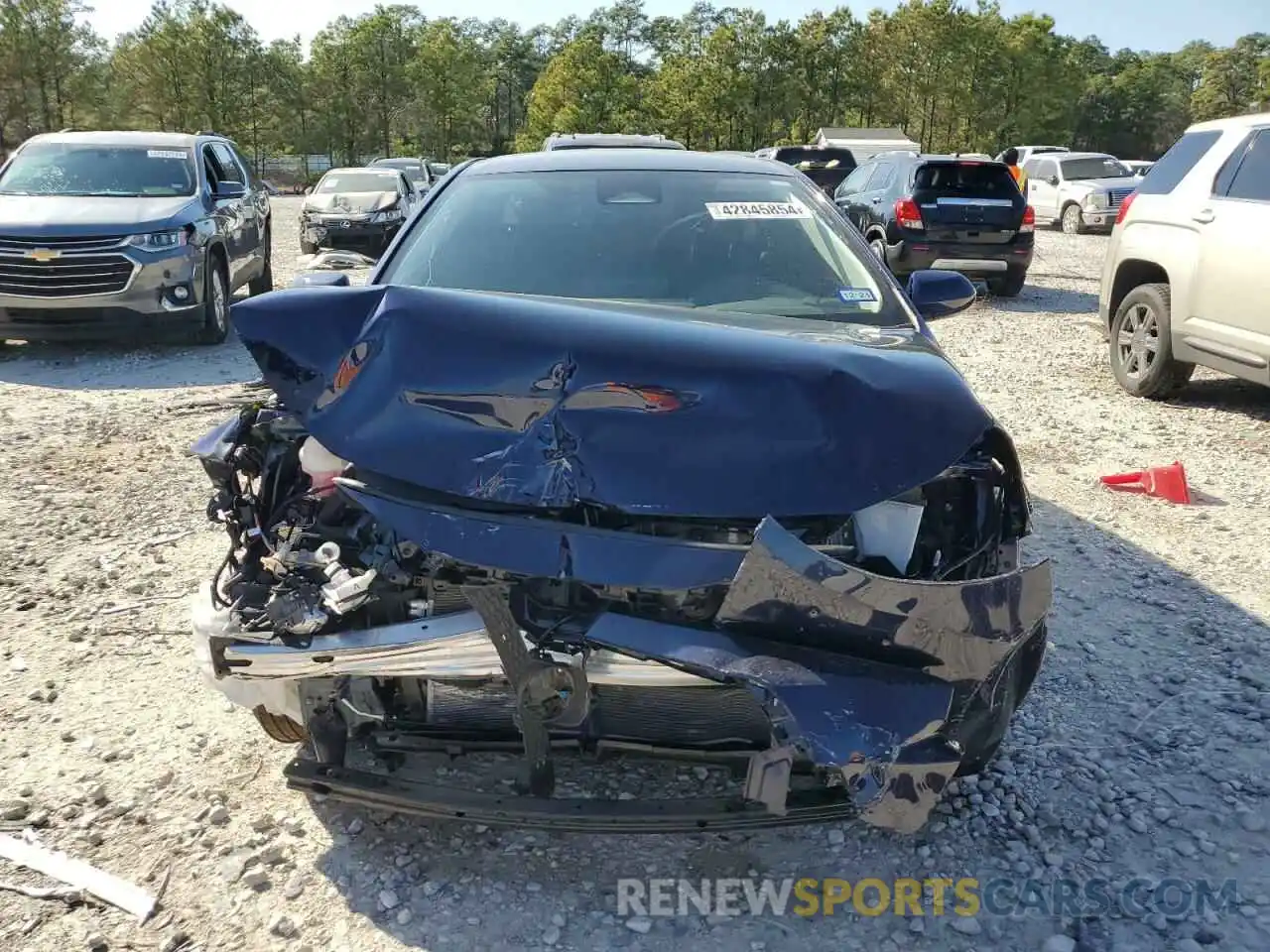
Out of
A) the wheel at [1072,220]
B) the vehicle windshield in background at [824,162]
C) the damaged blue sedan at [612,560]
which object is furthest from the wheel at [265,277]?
the wheel at [1072,220]

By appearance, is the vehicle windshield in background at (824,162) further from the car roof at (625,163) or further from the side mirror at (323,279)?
the side mirror at (323,279)

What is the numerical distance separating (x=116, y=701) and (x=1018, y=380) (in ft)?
23.2

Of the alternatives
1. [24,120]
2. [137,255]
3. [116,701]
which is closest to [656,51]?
[24,120]

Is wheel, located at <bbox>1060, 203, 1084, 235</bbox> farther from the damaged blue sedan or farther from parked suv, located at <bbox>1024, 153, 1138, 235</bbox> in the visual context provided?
the damaged blue sedan

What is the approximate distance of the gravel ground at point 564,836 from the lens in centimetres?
240

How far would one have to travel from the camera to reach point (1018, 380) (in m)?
8.25

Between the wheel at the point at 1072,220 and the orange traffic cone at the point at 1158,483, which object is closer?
the orange traffic cone at the point at 1158,483

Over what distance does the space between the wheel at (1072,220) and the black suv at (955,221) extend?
34.3 ft

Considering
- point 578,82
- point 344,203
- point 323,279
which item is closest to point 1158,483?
point 323,279

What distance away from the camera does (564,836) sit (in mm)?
2725

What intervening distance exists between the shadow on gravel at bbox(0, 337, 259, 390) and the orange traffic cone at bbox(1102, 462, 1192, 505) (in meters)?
5.92

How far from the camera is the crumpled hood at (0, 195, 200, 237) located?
830 cm

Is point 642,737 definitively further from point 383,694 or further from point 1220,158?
point 1220,158

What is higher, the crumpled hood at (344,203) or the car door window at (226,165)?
the car door window at (226,165)
